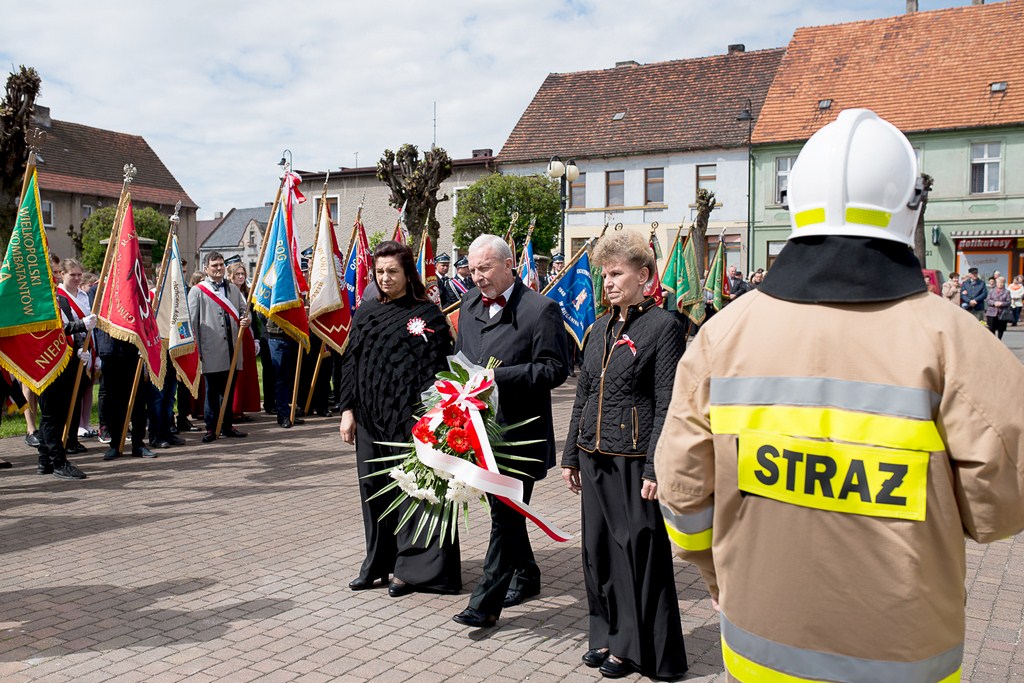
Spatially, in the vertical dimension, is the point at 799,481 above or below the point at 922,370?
below

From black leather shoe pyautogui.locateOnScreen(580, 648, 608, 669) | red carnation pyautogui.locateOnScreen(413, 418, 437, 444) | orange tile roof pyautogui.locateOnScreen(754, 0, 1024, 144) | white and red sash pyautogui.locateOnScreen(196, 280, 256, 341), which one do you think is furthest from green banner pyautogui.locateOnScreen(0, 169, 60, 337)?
orange tile roof pyautogui.locateOnScreen(754, 0, 1024, 144)

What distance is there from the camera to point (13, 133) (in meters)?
12.6

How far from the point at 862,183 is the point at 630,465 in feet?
7.50

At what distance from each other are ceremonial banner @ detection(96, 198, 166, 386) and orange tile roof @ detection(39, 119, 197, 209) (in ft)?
160

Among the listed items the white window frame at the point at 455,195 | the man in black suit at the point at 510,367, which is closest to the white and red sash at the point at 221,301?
the man in black suit at the point at 510,367

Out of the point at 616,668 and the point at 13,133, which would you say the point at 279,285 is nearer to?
the point at 13,133

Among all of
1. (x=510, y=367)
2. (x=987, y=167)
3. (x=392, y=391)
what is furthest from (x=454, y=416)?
(x=987, y=167)

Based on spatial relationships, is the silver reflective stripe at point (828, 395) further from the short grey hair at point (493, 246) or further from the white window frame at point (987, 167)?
the white window frame at point (987, 167)

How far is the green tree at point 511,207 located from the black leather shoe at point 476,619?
32352 millimetres

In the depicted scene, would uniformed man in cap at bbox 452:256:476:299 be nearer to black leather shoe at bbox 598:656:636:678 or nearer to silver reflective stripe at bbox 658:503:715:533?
black leather shoe at bbox 598:656:636:678

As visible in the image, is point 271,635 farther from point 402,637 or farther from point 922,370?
point 922,370

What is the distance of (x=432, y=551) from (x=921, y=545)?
380 cm

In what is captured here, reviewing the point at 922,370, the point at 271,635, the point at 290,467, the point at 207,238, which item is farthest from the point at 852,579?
the point at 207,238

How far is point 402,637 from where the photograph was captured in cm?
487
